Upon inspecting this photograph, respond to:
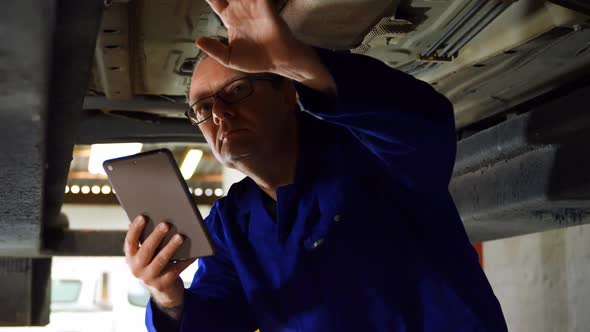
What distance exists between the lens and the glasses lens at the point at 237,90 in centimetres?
154

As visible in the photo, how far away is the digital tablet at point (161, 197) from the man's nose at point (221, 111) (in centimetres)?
13

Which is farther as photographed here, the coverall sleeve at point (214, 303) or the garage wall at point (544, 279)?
the garage wall at point (544, 279)

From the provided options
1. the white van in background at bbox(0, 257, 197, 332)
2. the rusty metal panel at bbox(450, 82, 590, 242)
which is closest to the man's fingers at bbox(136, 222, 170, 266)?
the rusty metal panel at bbox(450, 82, 590, 242)

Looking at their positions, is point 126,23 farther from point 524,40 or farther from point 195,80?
point 524,40

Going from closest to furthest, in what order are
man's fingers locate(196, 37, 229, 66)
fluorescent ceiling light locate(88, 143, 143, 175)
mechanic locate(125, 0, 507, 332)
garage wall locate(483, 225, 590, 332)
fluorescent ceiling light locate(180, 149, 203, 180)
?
man's fingers locate(196, 37, 229, 66), mechanic locate(125, 0, 507, 332), garage wall locate(483, 225, 590, 332), fluorescent ceiling light locate(88, 143, 143, 175), fluorescent ceiling light locate(180, 149, 203, 180)

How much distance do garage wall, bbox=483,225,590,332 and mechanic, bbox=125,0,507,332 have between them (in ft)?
5.69

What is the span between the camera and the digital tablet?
1414 millimetres

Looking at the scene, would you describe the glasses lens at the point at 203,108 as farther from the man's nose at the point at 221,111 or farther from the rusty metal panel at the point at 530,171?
the rusty metal panel at the point at 530,171

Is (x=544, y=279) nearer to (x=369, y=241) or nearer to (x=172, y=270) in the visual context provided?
(x=369, y=241)

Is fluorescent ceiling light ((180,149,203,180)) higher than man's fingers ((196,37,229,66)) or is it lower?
lower

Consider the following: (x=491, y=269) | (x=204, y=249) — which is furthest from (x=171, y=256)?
(x=491, y=269)

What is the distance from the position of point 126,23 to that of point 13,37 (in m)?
0.59

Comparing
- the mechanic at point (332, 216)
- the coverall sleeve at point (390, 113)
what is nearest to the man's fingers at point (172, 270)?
the mechanic at point (332, 216)

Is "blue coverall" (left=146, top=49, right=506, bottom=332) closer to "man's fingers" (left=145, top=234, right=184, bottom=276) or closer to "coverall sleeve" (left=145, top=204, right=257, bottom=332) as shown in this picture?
"coverall sleeve" (left=145, top=204, right=257, bottom=332)
